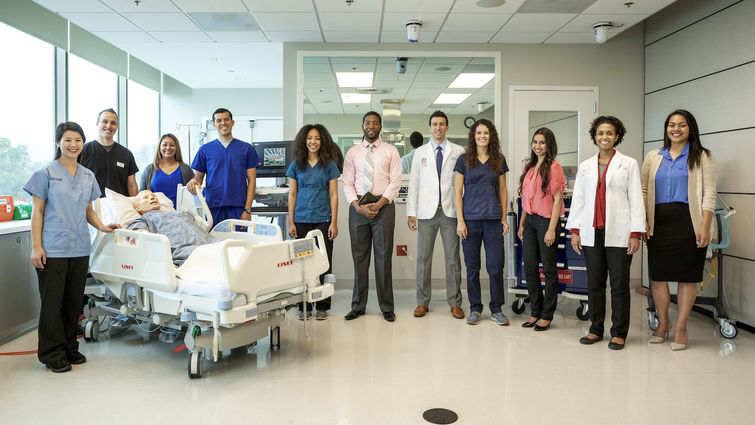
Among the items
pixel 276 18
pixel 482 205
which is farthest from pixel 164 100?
pixel 482 205

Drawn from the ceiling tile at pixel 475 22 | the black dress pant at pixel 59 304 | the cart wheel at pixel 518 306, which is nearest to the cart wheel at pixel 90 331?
the black dress pant at pixel 59 304

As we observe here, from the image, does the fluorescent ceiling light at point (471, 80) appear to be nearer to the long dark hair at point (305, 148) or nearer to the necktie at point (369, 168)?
the necktie at point (369, 168)

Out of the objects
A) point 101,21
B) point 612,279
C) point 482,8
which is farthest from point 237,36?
point 612,279

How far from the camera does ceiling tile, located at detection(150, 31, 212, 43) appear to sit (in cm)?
521

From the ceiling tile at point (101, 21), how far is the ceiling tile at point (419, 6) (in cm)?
245

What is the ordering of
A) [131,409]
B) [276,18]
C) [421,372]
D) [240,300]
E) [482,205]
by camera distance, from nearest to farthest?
[131,409] → [240,300] → [421,372] → [482,205] → [276,18]

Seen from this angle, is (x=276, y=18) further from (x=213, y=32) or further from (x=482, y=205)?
(x=482, y=205)

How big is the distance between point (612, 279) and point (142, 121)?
A: 7209 millimetres

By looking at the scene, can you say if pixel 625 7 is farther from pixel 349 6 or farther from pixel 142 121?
pixel 142 121

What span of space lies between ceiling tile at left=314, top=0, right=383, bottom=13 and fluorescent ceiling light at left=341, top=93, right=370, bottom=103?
4.44ft

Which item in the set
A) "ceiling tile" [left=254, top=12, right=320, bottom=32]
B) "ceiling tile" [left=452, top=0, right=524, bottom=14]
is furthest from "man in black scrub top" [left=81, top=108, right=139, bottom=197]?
"ceiling tile" [left=452, top=0, right=524, bottom=14]

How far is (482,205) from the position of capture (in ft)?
12.8

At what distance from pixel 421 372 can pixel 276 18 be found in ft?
11.1

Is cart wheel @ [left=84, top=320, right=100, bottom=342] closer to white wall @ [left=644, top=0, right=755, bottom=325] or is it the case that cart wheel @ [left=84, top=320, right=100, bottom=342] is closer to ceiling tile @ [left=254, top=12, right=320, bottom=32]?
ceiling tile @ [left=254, top=12, right=320, bottom=32]
